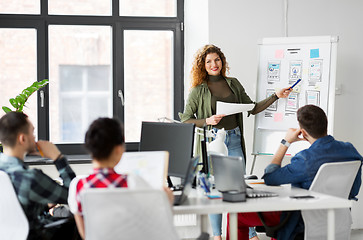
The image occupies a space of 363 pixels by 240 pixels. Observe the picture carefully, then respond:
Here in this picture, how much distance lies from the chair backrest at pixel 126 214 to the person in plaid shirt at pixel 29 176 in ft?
1.60

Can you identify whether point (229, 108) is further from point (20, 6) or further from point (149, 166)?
point (20, 6)

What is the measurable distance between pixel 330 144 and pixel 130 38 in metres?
2.68

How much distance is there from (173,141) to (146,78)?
2130 millimetres

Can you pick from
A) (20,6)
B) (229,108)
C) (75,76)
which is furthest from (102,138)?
(20,6)

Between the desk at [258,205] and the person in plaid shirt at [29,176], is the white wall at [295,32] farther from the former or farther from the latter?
the person in plaid shirt at [29,176]

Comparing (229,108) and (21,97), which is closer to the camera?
(229,108)

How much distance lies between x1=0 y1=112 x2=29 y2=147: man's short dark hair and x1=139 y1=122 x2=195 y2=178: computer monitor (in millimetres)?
808

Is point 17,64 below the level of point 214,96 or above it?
above

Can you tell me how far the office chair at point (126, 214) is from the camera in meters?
1.82

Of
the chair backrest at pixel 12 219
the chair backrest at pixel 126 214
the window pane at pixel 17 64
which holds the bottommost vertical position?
the chair backrest at pixel 12 219

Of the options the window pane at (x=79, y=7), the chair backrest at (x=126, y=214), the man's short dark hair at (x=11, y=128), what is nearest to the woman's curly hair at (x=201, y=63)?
the window pane at (x=79, y=7)

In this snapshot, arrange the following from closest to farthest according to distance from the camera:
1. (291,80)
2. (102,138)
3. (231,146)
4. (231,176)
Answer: (102,138), (231,176), (231,146), (291,80)

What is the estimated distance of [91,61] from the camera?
4828 millimetres

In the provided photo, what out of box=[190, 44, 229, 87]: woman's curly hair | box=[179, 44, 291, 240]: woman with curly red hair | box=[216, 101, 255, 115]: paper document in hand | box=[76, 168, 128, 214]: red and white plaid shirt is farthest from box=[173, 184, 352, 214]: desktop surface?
box=[190, 44, 229, 87]: woman's curly hair
